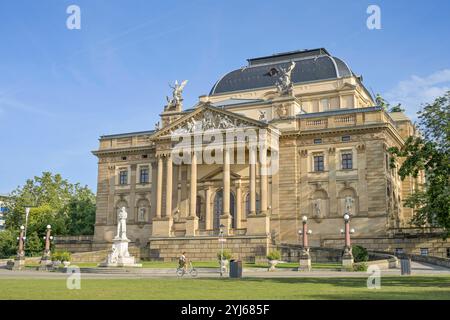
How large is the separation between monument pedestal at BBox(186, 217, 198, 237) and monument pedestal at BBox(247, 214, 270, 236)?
6.48 m

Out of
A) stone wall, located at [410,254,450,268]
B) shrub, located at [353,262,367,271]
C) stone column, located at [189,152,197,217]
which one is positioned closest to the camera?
shrub, located at [353,262,367,271]

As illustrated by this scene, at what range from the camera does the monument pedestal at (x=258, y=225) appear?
191ft

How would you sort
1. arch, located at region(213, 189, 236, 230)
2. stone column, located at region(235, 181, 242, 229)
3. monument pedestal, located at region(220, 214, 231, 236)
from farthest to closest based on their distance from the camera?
arch, located at region(213, 189, 236, 230)
stone column, located at region(235, 181, 242, 229)
monument pedestal, located at region(220, 214, 231, 236)

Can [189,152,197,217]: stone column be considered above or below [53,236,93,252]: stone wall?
above

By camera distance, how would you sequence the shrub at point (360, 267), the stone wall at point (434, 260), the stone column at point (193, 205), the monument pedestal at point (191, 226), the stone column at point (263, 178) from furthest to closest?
1. the stone column at point (193, 205)
2. the monument pedestal at point (191, 226)
3. the stone column at point (263, 178)
4. the stone wall at point (434, 260)
5. the shrub at point (360, 267)

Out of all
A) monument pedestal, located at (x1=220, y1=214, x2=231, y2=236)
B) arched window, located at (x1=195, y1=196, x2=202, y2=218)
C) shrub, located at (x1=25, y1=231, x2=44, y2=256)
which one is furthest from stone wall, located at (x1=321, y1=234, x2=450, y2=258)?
shrub, located at (x1=25, y1=231, x2=44, y2=256)

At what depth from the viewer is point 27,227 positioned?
82500 millimetres

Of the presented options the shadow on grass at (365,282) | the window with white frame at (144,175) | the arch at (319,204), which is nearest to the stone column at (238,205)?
the arch at (319,204)

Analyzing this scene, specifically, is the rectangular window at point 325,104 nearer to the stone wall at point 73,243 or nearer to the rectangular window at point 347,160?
the rectangular window at point 347,160

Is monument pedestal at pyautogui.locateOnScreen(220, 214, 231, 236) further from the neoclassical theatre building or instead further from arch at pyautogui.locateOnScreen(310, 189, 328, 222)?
arch at pyautogui.locateOnScreen(310, 189, 328, 222)

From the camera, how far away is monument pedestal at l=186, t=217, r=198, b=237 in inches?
2451

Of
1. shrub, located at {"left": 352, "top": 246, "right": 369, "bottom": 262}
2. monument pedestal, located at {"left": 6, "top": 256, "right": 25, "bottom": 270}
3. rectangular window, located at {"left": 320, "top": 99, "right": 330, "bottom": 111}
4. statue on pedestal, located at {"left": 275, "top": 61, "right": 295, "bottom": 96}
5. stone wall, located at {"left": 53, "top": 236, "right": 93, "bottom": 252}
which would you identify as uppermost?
statue on pedestal, located at {"left": 275, "top": 61, "right": 295, "bottom": 96}

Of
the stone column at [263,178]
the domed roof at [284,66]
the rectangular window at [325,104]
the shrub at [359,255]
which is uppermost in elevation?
the domed roof at [284,66]

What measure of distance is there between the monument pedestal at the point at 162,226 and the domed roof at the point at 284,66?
21954mm
